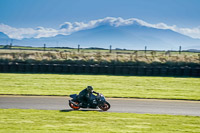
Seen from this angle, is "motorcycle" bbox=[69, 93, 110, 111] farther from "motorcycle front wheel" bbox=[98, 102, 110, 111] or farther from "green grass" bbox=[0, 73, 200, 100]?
"green grass" bbox=[0, 73, 200, 100]

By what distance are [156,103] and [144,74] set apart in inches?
566

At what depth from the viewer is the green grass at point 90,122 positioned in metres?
12.2

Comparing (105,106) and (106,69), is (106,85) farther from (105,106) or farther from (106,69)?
(105,106)

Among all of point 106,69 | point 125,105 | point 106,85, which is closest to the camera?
point 125,105

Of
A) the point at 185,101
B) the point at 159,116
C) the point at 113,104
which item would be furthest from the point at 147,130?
the point at 185,101

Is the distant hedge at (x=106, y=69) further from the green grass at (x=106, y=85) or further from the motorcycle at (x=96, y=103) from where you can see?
the motorcycle at (x=96, y=103)

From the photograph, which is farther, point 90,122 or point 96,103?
point 96,103

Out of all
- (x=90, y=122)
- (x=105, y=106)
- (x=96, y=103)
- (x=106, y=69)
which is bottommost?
(x=90, y=122)

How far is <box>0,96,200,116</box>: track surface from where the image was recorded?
1703 cm

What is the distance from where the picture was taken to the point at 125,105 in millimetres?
18531

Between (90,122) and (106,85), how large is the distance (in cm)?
1377

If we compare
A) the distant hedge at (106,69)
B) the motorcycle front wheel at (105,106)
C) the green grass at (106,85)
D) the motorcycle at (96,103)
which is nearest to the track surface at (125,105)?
the motorcycle front wheel at (105,106)

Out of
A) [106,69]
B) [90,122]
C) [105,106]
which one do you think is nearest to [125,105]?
[105,106]

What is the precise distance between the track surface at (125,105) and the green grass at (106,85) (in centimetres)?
191
